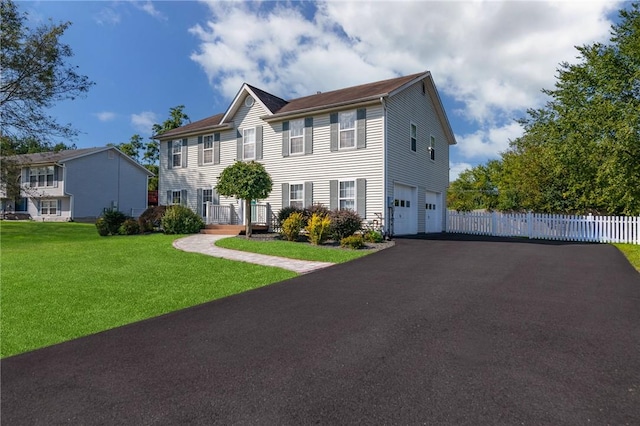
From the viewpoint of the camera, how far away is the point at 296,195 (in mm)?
17359

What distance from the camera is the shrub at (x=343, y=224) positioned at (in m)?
13.3

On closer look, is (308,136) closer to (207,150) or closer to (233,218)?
(233,218)

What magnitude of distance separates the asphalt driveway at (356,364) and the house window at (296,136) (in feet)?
38.9

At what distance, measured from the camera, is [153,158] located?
5109 centimetres

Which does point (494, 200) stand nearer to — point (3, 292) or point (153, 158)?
point (3, 292)

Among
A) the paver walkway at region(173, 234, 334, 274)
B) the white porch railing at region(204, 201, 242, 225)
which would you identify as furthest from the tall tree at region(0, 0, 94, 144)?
the paver walkway at region(173, 234, 334, 274)

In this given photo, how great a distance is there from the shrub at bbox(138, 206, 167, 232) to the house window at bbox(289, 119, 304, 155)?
7.92 meters

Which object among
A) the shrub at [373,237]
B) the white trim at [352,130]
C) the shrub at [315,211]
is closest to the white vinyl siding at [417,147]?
the white trim at [352,130]

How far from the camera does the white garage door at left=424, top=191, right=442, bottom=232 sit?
62.8 ft

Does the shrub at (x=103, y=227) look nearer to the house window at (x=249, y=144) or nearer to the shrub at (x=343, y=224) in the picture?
the house window at (x=249, y=144)

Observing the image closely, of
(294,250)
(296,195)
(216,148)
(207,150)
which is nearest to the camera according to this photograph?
(294,250)

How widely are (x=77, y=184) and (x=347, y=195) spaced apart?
2875 cm

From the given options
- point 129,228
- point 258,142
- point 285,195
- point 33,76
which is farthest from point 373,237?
point 33,76

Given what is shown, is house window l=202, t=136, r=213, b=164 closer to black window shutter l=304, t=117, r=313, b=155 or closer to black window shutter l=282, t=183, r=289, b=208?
black window shutter l=282, t=183, r=289, b=208
